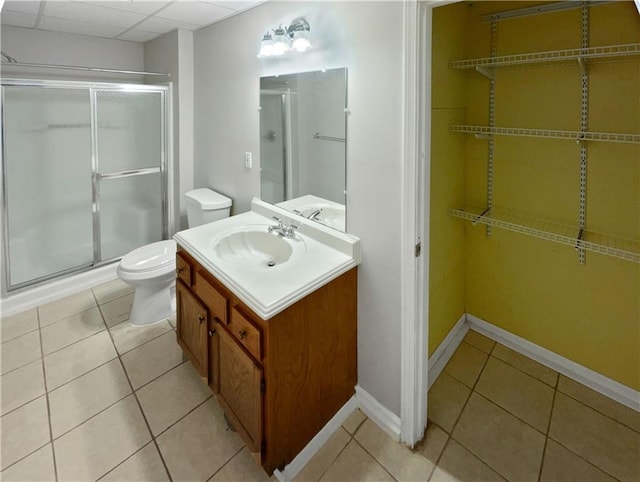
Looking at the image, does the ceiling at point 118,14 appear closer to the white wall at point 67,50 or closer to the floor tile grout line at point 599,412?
the white wall at point 67,50

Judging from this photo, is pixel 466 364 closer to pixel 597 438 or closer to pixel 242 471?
pixel 597 438

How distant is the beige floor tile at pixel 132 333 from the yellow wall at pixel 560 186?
2.14 m

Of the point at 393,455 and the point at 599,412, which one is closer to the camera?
the point at 393,455

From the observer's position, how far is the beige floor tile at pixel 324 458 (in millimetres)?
1399

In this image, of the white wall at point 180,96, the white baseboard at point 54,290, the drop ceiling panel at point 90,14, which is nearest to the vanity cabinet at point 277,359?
the white wall at point 180,96

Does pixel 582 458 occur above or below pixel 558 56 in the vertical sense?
below

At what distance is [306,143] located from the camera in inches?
70.6

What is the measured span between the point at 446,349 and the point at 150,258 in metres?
2.00

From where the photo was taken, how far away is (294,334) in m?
1.30

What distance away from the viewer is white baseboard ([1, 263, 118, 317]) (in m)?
2.46

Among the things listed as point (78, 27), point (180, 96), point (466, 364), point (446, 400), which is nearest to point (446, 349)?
point (466, 364)

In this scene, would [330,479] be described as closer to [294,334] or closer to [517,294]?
[294,334]

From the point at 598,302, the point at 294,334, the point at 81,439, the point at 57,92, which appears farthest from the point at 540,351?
the point at 57,92

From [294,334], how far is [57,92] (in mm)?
2930
